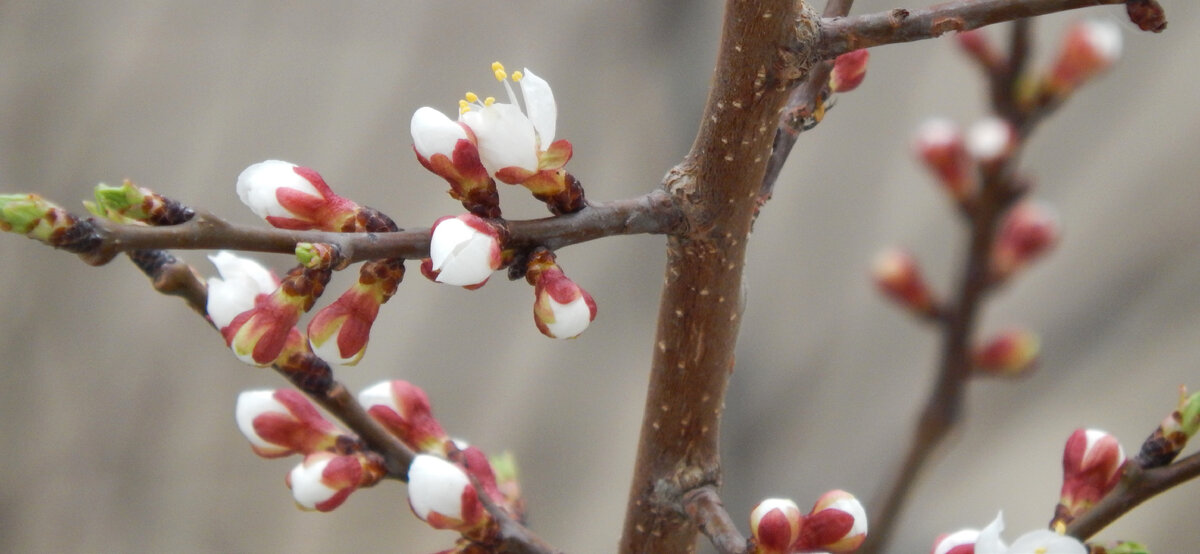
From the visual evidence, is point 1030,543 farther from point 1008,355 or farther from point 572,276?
point 572,276

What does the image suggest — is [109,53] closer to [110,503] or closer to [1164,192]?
[110,503]

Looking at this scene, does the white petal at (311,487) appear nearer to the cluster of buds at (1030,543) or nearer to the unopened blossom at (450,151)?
the unopened blossom at (450,151)

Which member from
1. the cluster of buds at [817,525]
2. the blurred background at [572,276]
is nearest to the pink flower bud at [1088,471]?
the cluster of buds at [817,525]

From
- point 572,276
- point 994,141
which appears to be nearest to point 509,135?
point 994,141

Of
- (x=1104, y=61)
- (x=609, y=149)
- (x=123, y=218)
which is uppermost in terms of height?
(x=609, y=149)

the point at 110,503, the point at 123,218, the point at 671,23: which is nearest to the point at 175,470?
the point at 110,503

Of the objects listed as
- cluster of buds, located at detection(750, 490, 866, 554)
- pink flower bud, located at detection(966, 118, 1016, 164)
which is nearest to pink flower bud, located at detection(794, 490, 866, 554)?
cluster of buds, located at detection(750, 490, 866, 554)
